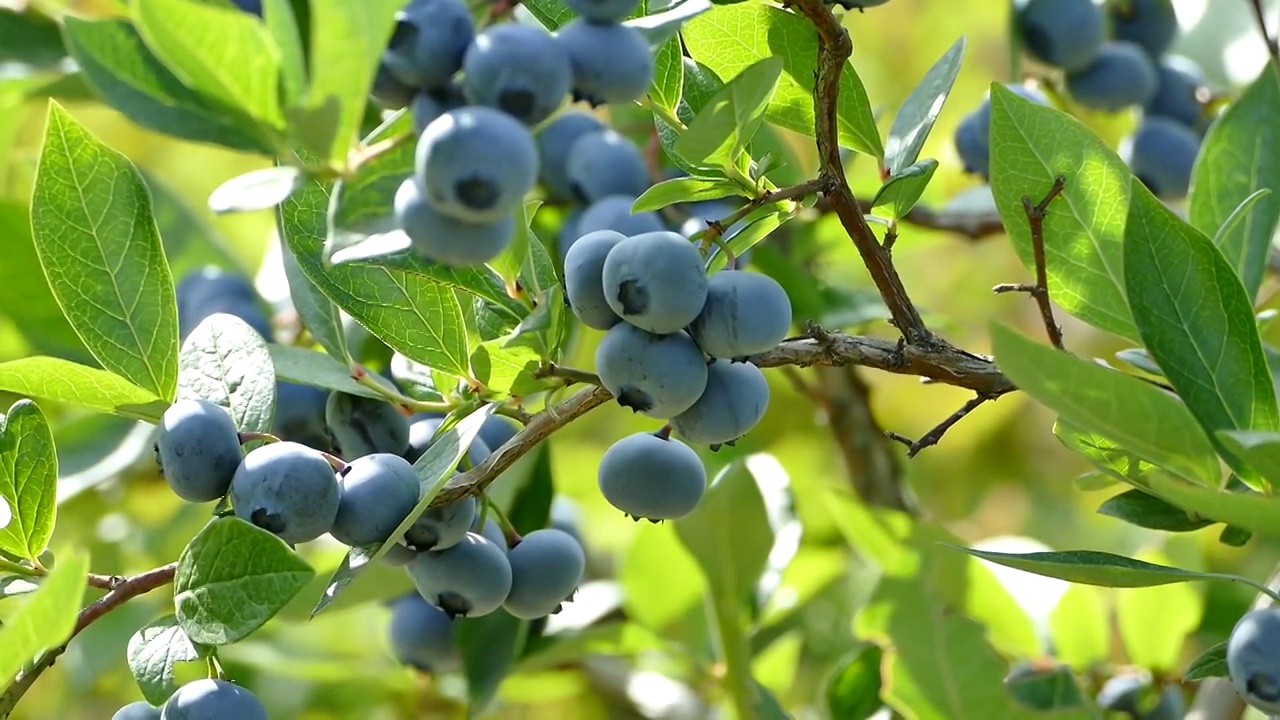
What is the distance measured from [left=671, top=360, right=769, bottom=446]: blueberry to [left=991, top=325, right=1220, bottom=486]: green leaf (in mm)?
180

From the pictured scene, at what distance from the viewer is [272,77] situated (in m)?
0.58

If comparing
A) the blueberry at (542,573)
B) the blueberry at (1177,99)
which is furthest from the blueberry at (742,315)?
the blueberry at (1177,99)

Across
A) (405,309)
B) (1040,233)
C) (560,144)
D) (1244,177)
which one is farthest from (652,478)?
(560,144)

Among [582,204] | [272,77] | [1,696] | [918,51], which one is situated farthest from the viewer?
[918,51]

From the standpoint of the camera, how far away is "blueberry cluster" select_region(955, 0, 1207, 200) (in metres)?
1.47

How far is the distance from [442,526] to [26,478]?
27 cm

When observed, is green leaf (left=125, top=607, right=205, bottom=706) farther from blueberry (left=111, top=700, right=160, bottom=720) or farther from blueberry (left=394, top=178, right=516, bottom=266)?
blueberry (left=394, top=178, right=516, bottom=266)

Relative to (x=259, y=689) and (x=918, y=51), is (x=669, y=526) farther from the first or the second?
(x=918, y=51)

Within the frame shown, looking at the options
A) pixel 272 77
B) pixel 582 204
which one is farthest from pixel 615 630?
pixel 272 77

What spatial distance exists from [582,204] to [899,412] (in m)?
1.14

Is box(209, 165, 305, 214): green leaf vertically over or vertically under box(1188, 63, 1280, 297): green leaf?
over

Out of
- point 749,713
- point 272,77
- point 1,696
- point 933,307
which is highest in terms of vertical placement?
point 272,77

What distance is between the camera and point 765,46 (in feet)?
2.75

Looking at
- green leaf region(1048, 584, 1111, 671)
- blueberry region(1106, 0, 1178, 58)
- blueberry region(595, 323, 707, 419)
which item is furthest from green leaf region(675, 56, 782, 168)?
blueberry region(1106, 0, 1178, 58)
